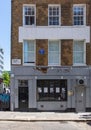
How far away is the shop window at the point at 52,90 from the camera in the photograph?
125ft

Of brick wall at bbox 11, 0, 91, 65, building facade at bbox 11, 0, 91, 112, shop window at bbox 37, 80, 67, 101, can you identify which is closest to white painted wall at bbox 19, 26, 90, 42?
building facade at bbox 11, 0, 91, 112

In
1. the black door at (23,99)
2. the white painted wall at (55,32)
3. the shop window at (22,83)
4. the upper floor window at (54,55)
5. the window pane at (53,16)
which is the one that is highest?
the window pane at (53,16)

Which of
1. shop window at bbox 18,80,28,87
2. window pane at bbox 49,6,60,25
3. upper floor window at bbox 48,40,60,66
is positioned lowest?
shop window at bbox 18,80,28,87

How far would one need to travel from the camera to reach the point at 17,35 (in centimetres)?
3809

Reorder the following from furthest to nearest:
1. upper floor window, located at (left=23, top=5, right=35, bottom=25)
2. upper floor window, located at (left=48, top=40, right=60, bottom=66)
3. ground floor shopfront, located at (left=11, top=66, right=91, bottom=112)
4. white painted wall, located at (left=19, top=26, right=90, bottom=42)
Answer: upper floor window, located at (left=23, top=5, right=35, bottom=25) < upper floor window, located at (left=48, top=40, right=60, bottom=66) < white painted wall, located at (left=19, top=26, right=90, bottom=42) < ground floor shopfront, located at (left=11, top=66, right=91, bottom=112)

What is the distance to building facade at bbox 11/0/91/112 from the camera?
124 feet

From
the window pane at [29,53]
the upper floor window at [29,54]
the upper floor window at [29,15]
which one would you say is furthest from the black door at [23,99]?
the upper floor window at [29,15]

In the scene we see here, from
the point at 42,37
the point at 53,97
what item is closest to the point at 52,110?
the point at 53,97

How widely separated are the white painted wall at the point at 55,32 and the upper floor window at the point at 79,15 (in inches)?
20.9

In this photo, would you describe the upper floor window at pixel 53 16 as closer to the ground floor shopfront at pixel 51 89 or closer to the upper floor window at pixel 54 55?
the upper floor window at pixel 54 55

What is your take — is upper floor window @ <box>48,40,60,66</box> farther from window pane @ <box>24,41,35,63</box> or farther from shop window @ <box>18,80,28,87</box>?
shop window @ <box>18,80,28,87</box>

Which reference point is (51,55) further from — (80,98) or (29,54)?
(80,98)

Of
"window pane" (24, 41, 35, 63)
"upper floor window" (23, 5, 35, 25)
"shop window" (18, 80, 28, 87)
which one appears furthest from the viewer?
"upper floor window" (23, 5, 35, 25)

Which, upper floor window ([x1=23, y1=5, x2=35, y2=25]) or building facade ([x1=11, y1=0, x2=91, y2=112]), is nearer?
building facade ([x1=11, y1=0, x2=91, y2=112])
